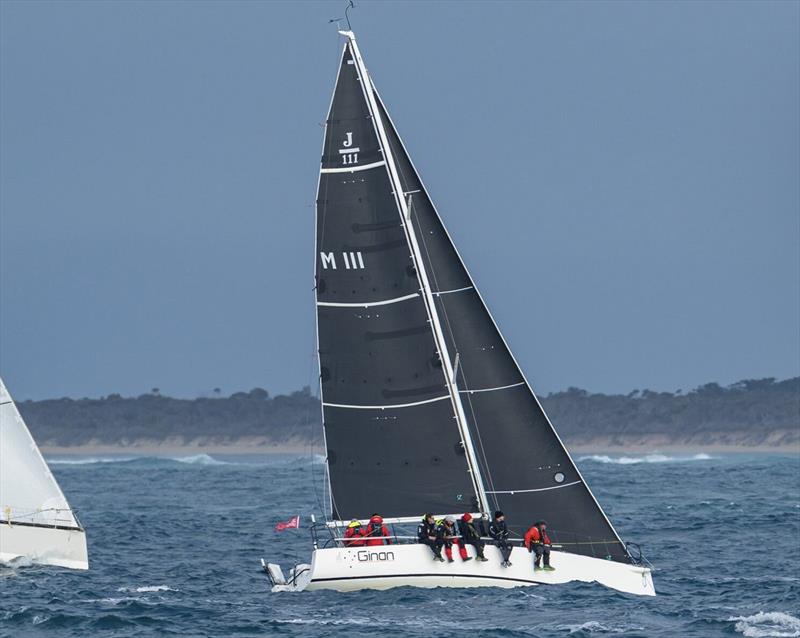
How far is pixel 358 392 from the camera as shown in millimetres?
30281

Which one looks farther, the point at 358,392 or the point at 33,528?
the point at 33,528

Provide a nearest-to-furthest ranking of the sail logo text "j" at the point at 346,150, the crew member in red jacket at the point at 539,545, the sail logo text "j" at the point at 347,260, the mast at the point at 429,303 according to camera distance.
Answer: the crew member in red jacket at the point at 539,545
the mast at the point at 429,303
the sail logo text "j" at the point at 347,260
the sail logo text "j" at the point at 346,150

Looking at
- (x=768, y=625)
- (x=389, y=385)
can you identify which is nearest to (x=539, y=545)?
(x=389, y=385)

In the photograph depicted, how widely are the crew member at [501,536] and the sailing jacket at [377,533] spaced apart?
2.02 meters

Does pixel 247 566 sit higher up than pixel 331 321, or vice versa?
pixel 331 321

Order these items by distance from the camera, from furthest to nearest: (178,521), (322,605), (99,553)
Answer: (178,521), (99,553), (322,605)

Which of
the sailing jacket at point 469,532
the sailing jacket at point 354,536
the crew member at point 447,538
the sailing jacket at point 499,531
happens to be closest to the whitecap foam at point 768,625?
the sailing jacket at point 499,531

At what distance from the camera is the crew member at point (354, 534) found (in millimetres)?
29531

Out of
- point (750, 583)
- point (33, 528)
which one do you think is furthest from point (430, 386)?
point (33, 528)

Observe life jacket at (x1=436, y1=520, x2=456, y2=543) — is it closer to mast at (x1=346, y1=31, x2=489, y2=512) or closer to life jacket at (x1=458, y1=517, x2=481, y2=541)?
life jacket at (x1=458, y1=517, x2=481, y2=541)

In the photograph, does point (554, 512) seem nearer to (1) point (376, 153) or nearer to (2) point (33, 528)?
(1) point (376, 153)

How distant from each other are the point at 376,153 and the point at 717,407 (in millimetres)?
141332

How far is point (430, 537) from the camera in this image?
2891cm

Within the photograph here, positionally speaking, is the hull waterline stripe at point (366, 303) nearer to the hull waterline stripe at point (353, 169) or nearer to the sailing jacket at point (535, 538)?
the hull waterline stripe at point (353, 169)
